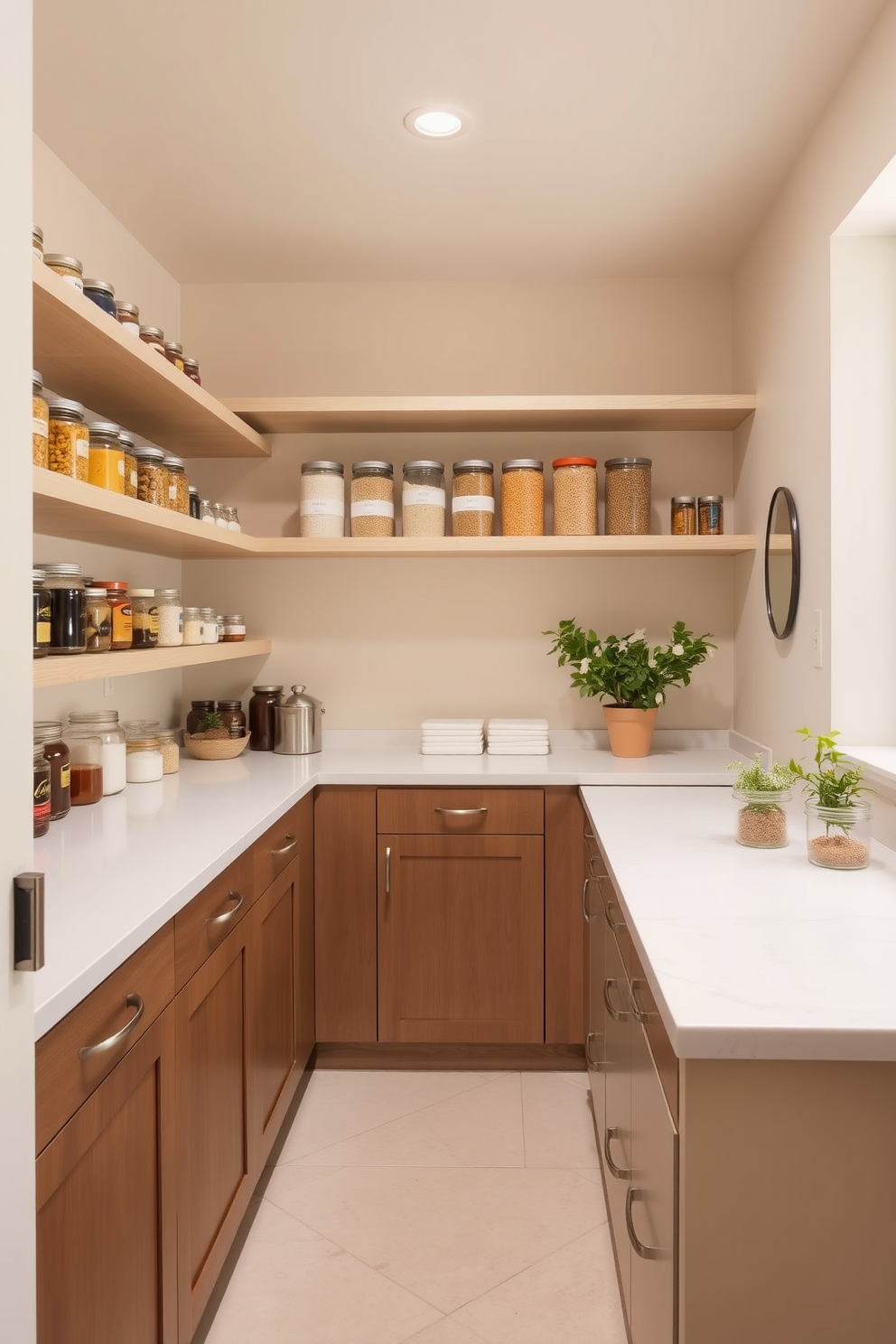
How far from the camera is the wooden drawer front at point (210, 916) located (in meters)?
1.53

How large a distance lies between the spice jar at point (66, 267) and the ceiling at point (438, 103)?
1.69 feet

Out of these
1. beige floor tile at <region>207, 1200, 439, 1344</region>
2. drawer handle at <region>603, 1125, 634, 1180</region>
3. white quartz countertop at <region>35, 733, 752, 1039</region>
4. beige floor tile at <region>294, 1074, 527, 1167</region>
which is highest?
white quartz countertop at <region>35, 733, 752, 1039</region>

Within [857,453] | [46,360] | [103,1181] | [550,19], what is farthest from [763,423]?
[103,1181]

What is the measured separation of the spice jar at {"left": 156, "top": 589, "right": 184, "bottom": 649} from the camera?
2.36 m

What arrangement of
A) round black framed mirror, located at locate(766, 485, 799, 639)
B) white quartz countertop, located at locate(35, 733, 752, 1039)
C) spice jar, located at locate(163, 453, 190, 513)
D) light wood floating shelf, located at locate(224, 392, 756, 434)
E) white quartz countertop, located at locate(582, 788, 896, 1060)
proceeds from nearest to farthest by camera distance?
white quartz countertop, located at locate(582, 788, 896, 1060)
white quartz countertop, located at locate(35, 733, 752, 1039)
spice jar, located at locate(163, 453, 190, 513)
round black framed mirror, located at locate(766, 485, 799, 639)
light wood floating shelf, located at locate(224, 392, 756, 434)

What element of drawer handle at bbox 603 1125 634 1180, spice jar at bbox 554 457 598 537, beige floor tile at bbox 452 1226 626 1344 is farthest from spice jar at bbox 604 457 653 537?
beige floor tile at bbox 452 1226 626 1344

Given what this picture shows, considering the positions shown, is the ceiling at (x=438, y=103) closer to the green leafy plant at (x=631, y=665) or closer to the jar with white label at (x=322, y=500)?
the jar with white label at (x=322, y=500)

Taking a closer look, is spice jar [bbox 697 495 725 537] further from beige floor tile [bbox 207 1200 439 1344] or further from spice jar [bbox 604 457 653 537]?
beige floor tile [bbox 207 1200 439 1344]

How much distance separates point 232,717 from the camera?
301 cm

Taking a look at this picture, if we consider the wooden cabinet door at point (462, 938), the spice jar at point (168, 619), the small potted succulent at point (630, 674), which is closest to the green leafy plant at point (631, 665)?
the small potted succulent at point (630, 674)

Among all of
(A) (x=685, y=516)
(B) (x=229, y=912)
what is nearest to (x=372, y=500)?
(A) (x=685, y=516)

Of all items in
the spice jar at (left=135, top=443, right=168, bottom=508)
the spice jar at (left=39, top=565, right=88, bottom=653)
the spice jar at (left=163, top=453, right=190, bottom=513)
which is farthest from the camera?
the spice jar at (left=163, top=453, right=190, bottom=513)

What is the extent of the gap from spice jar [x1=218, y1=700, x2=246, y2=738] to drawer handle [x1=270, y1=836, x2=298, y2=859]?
0.65 m

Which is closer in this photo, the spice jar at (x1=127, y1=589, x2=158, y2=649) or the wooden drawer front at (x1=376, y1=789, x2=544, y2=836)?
the spice jar at (x1=127, y1=589, x2=158, y2=649)
